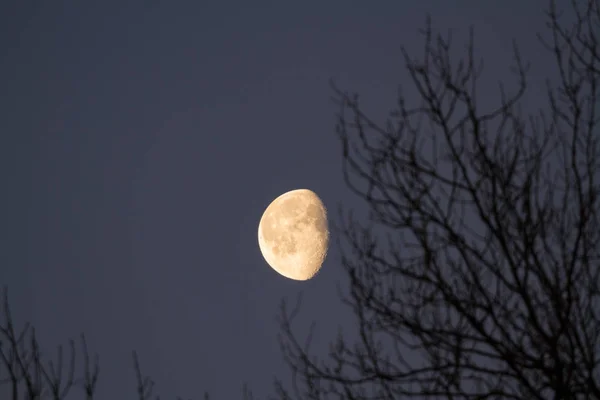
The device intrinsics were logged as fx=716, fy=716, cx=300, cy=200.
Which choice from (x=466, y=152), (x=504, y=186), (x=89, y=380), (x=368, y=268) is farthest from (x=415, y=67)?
(x=89, y=380)

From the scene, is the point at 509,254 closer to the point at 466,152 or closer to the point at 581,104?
the point at 466,152

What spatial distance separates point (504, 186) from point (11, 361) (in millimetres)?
3493

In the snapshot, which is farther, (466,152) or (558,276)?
(466,152)

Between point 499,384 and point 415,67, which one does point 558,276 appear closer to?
point 499,384

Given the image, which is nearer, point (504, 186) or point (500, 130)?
point (504, 186)

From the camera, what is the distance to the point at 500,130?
4180 millimetres

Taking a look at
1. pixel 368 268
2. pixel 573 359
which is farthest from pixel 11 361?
pixel 573 359

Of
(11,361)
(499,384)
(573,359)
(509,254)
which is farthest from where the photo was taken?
(11,361)

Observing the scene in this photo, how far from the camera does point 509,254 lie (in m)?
3.61

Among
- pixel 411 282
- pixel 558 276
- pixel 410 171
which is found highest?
pixel 410 171

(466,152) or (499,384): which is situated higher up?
(466,152)

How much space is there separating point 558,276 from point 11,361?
3.64 meters

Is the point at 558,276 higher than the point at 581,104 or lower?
lower

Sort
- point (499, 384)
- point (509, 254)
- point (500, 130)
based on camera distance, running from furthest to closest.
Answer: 1. point (500, 130)
2. point (499, 384)
3. point (509, 254)
